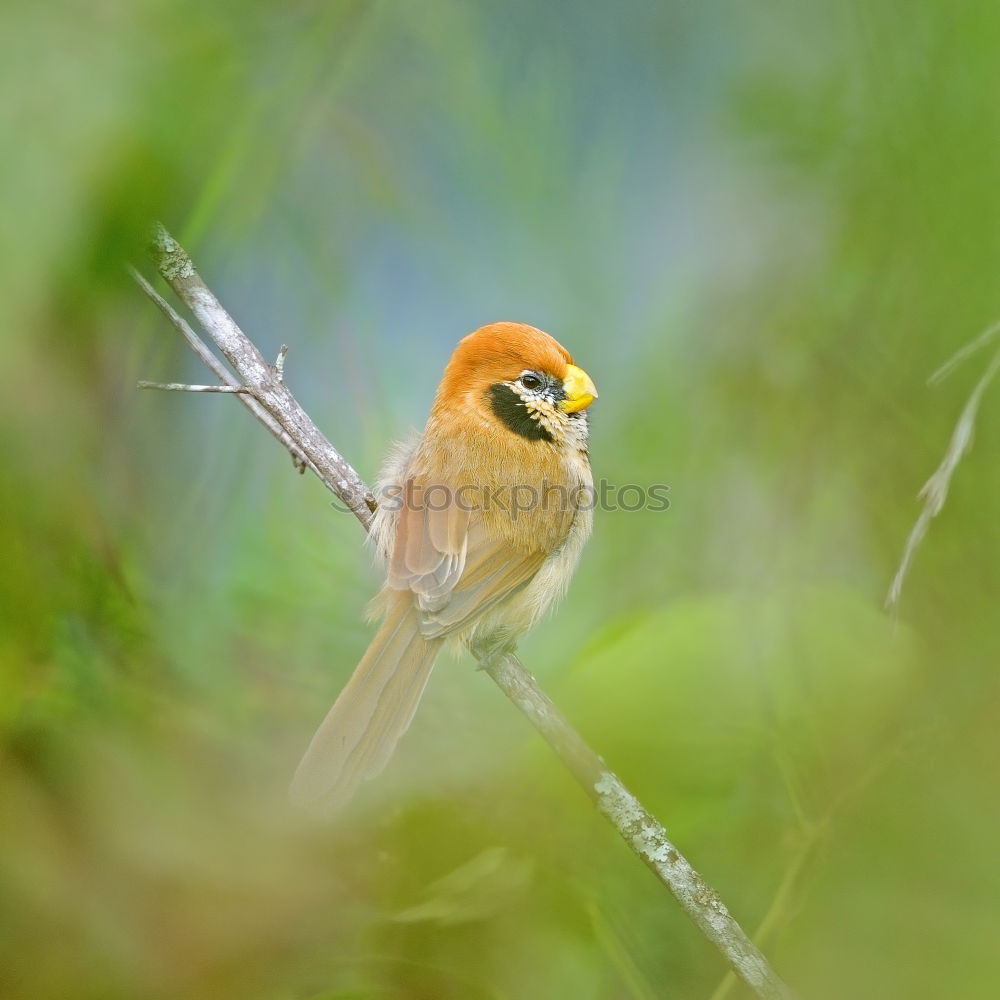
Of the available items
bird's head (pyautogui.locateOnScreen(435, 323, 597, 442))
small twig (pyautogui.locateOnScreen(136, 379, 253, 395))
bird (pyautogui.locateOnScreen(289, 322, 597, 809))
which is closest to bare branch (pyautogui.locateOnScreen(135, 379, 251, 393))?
small twig (pyautogui.locateOnScreen(136, 379, 253, 395))

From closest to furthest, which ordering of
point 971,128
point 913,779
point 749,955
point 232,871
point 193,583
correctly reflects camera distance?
point 913,779, point 971,128, point 749,955, point 232,871, point 193,583

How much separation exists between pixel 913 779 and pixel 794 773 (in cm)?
32

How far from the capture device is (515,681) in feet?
5.52

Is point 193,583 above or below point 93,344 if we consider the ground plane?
below

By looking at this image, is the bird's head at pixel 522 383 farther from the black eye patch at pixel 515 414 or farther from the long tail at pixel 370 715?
the long tail at pixel 370 715

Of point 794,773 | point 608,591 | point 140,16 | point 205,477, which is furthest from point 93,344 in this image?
point 794,773

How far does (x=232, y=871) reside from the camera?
1.46 m

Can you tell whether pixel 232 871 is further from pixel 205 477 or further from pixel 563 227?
pixel 563 227

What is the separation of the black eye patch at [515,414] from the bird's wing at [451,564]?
23 cm

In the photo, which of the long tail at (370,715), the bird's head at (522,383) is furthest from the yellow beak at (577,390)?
the long tail at (370,715)

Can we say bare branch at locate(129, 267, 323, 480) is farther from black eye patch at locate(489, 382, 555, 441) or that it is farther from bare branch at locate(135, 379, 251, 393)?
black eye patch at locate(489, 382, 555, 441)

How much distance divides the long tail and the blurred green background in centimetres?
6

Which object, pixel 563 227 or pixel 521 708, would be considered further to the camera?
pixel 563 227

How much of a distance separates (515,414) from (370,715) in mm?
814
